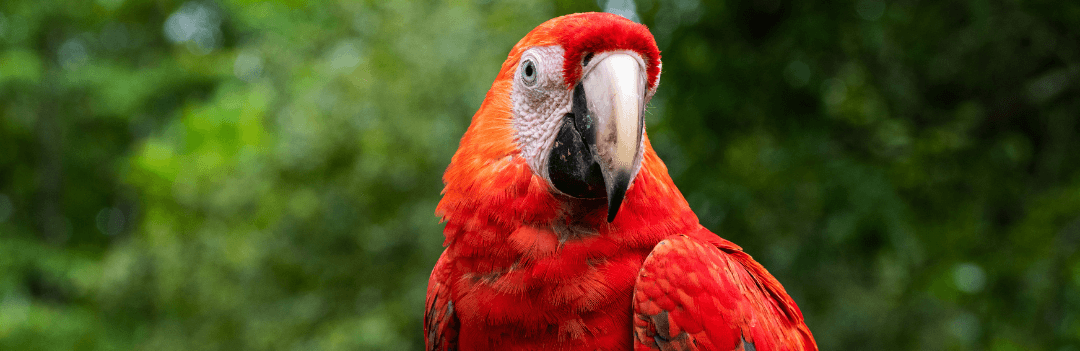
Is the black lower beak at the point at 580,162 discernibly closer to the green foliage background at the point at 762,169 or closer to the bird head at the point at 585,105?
the bird head at the point at 585,105

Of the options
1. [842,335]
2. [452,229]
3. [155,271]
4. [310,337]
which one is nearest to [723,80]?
[842,335]

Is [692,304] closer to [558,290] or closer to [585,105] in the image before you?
[558,290]

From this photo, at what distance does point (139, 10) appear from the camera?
9977 mm

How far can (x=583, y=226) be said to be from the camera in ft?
4.68

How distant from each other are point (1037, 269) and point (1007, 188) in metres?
0.45

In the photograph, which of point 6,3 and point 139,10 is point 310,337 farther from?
point 139,10

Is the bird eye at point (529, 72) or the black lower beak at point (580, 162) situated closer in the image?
the black lower beak at point (580, 162)

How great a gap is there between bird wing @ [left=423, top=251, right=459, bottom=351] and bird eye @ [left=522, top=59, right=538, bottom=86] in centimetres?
55

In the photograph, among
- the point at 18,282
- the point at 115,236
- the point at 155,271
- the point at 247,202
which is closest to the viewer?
the point at 247,202

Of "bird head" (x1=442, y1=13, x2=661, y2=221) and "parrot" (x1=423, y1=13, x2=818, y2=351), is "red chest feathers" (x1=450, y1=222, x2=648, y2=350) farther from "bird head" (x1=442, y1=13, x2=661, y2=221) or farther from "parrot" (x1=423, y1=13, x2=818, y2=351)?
"bird head" (x1=442, y1=13, x2=661, y2=221)

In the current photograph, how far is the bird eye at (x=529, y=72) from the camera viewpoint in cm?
143

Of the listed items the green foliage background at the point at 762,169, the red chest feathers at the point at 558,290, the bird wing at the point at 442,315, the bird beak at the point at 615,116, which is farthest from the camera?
the green foliage background at the point at 762,169

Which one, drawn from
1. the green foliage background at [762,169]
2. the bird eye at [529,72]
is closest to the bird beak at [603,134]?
the bird eye at [529,72]

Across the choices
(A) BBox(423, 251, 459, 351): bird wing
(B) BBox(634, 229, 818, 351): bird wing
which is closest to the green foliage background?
(B) BBox(634, 229, 818, 351): bird wing
